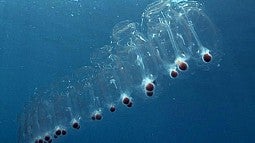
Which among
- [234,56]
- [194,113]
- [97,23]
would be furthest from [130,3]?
[194,113]

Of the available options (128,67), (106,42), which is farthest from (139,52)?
(106,42)

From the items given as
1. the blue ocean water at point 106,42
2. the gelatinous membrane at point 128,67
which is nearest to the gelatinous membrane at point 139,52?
the gelatinous membrane at point 128,67

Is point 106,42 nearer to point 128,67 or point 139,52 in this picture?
point 128,67

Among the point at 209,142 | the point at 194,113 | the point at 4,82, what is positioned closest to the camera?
the point at 4,82

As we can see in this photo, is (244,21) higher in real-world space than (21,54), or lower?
lower

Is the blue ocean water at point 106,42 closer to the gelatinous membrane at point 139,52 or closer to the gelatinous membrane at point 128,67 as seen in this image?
the gelatinous membrane at point 128,67

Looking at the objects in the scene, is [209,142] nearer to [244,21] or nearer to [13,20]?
[244,21]

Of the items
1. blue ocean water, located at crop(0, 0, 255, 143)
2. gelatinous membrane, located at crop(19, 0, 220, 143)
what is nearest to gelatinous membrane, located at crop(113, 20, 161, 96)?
gelatinous membrane, located at crop(19, 0, 220, 143)

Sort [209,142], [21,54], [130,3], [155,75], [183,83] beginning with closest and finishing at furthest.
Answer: [155,75]
[130,3]
[21,54]
[183,83]
[209,142]
